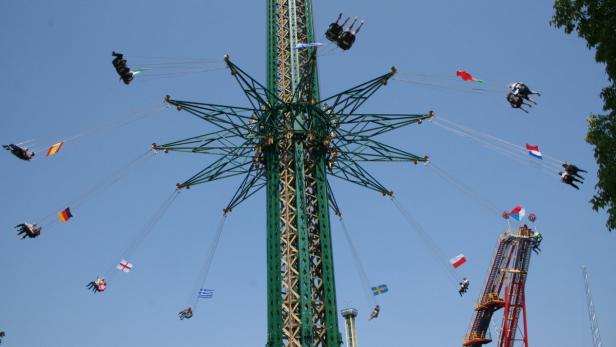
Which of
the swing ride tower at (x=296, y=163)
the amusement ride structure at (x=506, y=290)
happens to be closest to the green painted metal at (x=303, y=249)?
the swing ride tower at (x=296, y=163)

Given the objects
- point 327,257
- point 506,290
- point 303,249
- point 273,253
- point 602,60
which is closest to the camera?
point 602,60

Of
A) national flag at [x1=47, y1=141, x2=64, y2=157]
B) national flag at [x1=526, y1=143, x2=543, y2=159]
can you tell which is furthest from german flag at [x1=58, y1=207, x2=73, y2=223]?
national flag at [x1=526, y1=143, x2=543, y2=159]

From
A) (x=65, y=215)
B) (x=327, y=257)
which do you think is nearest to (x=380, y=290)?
(x=327, y=257)

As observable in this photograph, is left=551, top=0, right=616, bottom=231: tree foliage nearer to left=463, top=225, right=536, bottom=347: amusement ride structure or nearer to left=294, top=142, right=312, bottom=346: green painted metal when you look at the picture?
left=294, top=142, right=312, bottom=346: green painted metal

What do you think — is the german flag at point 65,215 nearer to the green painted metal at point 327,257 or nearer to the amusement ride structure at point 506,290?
the green painted metal at point 327,257

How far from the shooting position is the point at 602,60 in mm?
14664

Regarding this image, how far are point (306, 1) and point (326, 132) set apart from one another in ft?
24.5

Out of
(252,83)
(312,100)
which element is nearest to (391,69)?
(312,100)

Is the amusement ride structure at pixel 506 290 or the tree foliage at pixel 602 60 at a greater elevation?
the amusement ride structure at pixel 506 290

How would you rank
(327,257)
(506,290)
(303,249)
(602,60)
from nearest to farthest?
1. (602,60)
2. (303,249)
3. (327,257)
4. (506,290)

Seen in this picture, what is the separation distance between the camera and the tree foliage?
46.3ft

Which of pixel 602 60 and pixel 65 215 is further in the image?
pixel 65 215

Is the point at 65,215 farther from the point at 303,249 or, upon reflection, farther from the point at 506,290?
the point at 506,290

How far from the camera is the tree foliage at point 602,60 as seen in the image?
14.1 m
